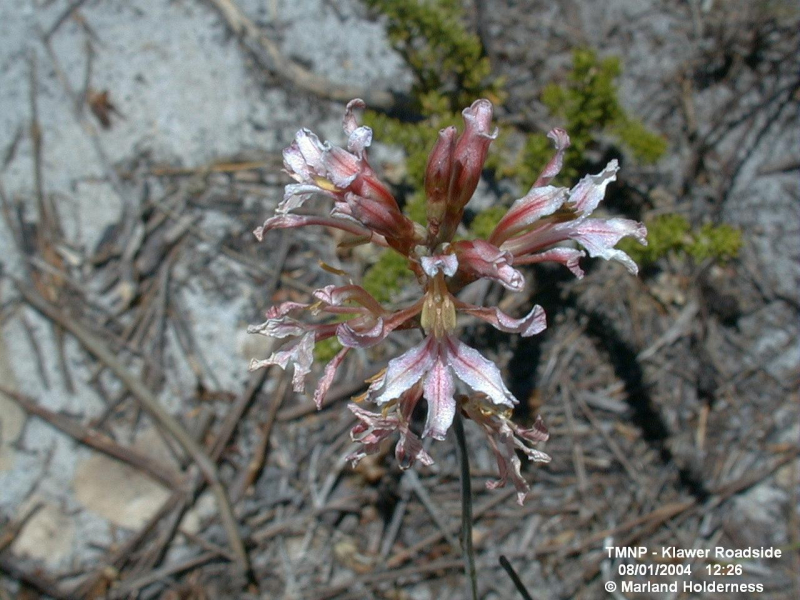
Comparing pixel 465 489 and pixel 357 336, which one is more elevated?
pixel 357 336

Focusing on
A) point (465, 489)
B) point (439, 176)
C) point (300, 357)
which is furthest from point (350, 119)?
point (465, 489)

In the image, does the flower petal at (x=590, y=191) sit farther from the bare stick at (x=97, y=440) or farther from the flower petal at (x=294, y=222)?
the bare stick at (x=97, y=440)

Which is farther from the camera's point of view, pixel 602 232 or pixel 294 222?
pixel 294 222

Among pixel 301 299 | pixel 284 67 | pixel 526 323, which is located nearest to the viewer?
pixel 526 323

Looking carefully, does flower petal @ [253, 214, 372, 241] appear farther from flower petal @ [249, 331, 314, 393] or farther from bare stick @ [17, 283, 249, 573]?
bare stick @ [17, 283, 249, 573]

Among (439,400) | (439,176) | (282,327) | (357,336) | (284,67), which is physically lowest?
(439,400)

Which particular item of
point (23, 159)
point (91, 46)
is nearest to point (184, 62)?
point (91, 46)

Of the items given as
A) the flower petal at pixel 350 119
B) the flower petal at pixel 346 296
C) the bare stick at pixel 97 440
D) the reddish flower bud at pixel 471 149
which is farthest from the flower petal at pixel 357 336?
the bare stick at pixel 97 440

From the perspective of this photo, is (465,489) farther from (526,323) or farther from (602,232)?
(602,232)

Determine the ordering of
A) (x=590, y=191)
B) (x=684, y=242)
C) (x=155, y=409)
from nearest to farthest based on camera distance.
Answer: (x=590, y=191)
(x=684, y=242)
(x=155, y=409)
